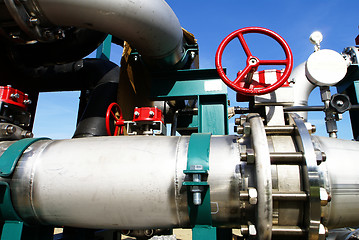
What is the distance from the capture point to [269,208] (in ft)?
2.89

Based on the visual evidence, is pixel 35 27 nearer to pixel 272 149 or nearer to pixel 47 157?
pixel 47 157

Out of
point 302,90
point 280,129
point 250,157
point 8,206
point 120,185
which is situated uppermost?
point 302,90

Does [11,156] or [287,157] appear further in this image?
[11,156]

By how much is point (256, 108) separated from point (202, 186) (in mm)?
801

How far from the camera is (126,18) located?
1634 mm

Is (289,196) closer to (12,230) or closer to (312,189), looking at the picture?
(312,189)

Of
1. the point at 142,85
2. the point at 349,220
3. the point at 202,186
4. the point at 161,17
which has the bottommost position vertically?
the point at 349,220

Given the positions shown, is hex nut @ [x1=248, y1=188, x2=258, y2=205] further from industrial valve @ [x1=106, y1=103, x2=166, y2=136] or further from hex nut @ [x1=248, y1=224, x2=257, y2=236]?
industrial valve @ [x1=106, y1=103, x2=166, y2=136]

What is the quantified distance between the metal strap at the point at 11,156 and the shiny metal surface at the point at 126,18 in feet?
2.88

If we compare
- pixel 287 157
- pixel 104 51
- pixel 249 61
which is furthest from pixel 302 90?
pixel 104 51

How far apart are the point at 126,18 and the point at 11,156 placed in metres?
1.10

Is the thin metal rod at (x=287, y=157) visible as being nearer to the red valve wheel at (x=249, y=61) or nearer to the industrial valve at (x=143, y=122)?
the red valve wheel at (x=249, y=61)

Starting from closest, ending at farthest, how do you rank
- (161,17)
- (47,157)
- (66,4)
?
(47,157) < (66,4) < (161,17)

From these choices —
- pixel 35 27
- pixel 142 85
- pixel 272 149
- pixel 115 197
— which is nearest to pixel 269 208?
pixel 272 149
